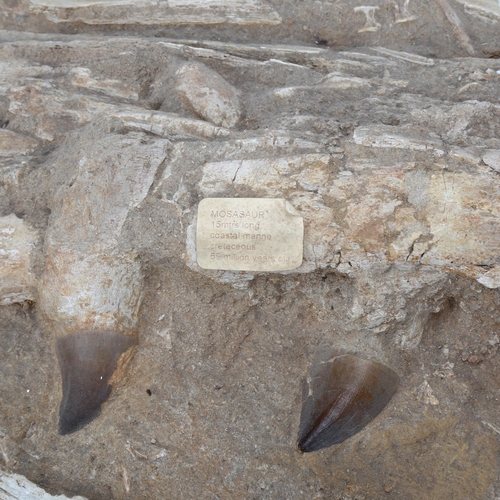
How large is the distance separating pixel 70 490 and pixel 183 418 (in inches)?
25.8

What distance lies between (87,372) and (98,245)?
0.62 meters

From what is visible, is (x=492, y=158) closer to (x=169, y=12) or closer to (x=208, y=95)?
(x=208, y=95)

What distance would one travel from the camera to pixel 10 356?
2809mm

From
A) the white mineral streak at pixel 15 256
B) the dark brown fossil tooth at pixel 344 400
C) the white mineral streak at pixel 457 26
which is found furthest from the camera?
the white mineral streak at pixel 457 26

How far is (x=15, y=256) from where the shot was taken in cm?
272

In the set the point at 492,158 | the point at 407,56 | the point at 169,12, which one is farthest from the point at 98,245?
the point at 407,56

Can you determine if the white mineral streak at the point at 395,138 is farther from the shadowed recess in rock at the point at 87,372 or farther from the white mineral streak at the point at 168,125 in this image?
the shadowed recess in rock at the point at 87,372

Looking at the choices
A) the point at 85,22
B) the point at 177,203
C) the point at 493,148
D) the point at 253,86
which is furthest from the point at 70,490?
the point at 85,22

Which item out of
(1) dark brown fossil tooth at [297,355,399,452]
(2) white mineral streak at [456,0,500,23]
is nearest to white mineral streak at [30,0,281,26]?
(2) white mineral streak at [456,0,500,23]

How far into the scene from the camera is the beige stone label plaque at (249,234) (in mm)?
2418

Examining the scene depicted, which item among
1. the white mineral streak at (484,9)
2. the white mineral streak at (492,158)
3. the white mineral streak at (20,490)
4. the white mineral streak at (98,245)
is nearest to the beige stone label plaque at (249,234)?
the white mineral streak at (98,245)

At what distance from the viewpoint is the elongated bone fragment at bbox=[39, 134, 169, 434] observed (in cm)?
256

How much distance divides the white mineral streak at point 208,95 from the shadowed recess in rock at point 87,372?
129 cm

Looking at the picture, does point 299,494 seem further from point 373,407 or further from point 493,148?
point 493,148
